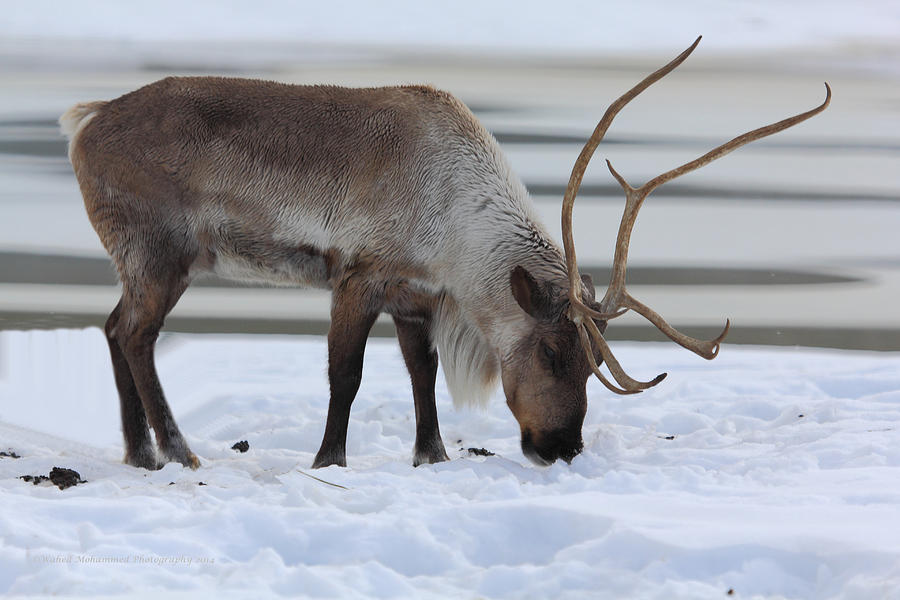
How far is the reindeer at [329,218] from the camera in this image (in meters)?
4.68

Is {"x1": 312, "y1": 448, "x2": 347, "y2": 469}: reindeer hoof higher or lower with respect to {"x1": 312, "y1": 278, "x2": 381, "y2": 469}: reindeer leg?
lower

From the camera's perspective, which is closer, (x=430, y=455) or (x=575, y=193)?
(x=575, y=193)

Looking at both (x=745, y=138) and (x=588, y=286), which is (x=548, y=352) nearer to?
(x=588, y=286)

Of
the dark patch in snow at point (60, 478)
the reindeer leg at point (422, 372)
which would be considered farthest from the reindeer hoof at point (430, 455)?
the dark patch in snow at point (60, 478)

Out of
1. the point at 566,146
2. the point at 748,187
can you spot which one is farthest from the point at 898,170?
the point at 566,146

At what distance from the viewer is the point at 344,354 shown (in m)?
4.77

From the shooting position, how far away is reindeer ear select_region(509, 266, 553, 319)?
4.38 meters

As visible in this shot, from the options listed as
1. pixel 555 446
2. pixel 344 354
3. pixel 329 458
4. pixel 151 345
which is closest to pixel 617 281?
pixel 555 446

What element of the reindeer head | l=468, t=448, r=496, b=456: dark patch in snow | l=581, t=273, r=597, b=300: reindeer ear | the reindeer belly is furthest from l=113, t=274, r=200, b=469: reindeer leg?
l=581, t=273, r=597, b=300: reindeer ear

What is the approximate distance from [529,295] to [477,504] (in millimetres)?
1221

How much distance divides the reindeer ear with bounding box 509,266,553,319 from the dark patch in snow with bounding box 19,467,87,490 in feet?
5.87

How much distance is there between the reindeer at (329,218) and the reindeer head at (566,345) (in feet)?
0.17

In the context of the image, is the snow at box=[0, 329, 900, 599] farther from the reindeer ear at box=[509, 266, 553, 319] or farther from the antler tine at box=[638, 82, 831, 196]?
the antler tine at box=[638, 82, 831, 196]

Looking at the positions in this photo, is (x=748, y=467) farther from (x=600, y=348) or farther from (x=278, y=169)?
(x=278, y=169)
